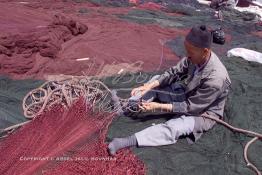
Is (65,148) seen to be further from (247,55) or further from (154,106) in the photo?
(247,55)

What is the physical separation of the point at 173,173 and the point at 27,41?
9.46 feet

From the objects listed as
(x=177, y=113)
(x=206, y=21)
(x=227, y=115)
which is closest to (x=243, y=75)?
(x=227, y=115)

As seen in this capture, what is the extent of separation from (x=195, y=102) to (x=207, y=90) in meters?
0.16

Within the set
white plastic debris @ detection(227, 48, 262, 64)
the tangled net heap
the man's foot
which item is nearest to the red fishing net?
the man's foot

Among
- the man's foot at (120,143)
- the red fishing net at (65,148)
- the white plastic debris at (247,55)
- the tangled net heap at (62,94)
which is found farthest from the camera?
the white plastic debris at (247,55)

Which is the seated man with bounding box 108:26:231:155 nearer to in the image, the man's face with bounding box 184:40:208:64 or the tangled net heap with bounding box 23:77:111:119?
the man's face with bounding box 184:40:208:64

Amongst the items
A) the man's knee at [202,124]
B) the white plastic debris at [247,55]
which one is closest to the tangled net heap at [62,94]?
the man's knee at [202,124]

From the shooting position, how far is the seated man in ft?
10.0

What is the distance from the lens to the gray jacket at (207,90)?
3164 mm

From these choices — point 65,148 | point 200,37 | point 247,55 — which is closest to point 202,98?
point 200,37

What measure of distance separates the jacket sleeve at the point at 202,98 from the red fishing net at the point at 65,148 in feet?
2.03

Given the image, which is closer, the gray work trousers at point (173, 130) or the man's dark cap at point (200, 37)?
the man's dark cap at point (200, 37)

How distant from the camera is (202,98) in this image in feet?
10.5

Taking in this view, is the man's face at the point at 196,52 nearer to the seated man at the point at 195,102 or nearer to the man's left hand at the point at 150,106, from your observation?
the seated man at the point at 195,102
